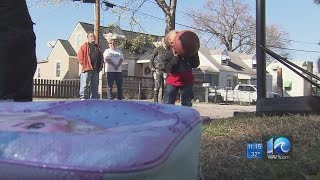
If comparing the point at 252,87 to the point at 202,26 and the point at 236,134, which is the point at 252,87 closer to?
the point at 202,26

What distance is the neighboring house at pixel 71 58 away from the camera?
46812mm

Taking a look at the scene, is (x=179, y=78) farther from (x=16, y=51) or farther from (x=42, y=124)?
(x=42, y=124)

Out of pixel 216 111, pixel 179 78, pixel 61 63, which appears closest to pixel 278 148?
pixel 179 78

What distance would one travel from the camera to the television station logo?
2.90 metres

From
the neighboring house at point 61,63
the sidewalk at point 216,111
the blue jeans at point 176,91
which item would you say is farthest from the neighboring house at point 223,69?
the blue jeans at point 176,91

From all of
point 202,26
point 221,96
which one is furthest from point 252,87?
point 202,26

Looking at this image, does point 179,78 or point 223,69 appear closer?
point 179,78

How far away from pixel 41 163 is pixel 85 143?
A: 4.3 inches

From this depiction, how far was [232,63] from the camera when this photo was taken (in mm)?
59406

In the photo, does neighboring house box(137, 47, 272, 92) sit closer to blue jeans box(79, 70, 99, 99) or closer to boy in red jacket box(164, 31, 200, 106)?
blue jeans box(79, 70, 99, 99)

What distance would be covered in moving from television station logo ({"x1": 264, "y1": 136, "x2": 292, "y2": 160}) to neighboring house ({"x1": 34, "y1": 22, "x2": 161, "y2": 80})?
43.0 metres

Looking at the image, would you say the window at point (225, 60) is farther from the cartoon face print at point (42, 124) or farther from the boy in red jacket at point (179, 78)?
the cartoon face print at point (42, 124)

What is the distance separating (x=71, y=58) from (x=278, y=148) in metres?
46.1

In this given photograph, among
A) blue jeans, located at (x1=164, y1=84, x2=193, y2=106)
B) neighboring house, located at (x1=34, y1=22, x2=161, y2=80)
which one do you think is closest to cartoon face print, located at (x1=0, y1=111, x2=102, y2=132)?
blue jeans, located at (x1=164, y1=84, x2=193, y2=106)
